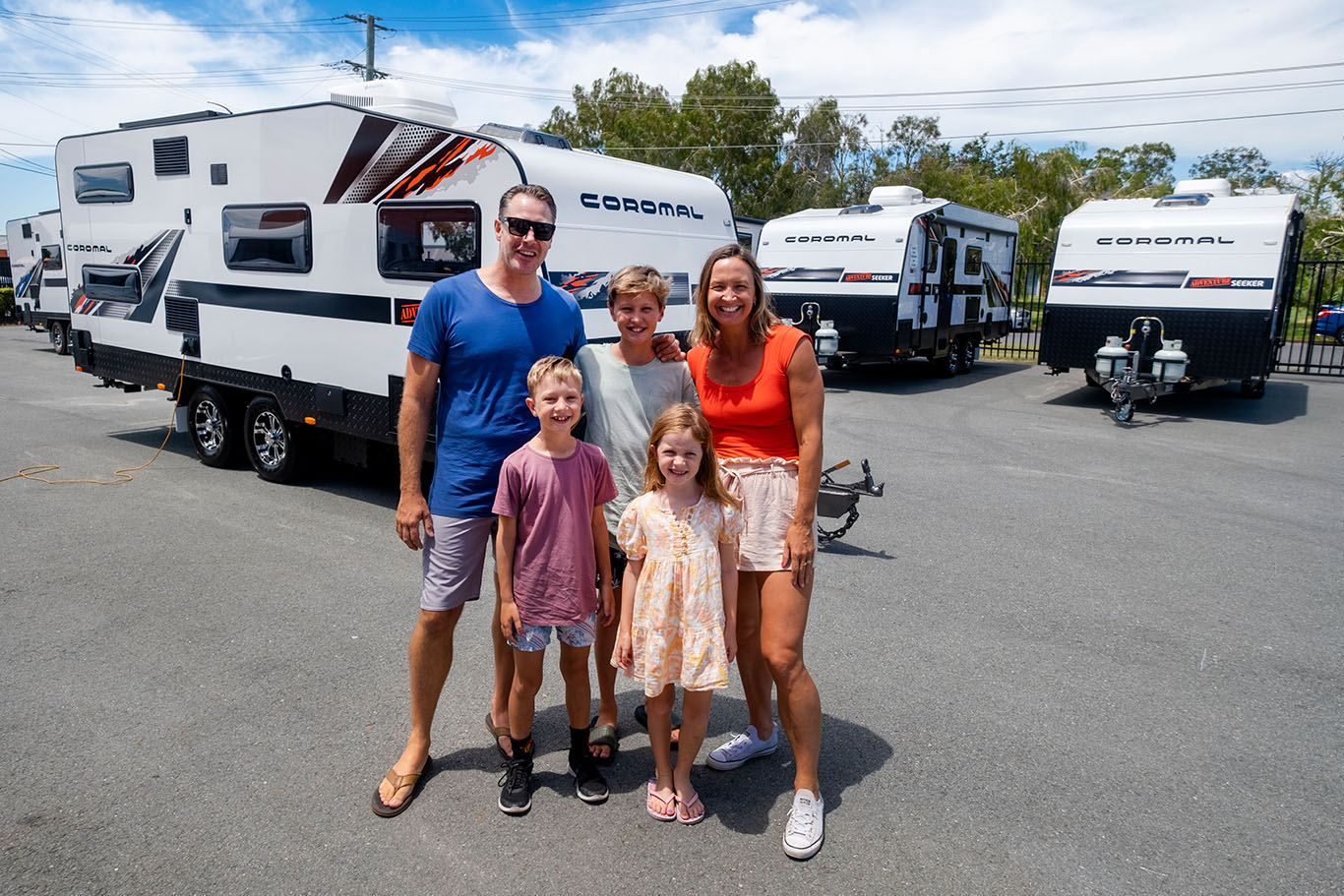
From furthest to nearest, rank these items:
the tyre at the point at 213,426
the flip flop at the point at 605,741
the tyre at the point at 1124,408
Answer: the tyre at the point at 1124,408 < the tyre at the point at 213,426 < the flip flop at the point at 605,741

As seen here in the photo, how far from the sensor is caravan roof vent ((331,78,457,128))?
6.43m

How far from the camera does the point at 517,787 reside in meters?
3.07

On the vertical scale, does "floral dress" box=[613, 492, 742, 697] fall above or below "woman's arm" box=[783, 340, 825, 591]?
below

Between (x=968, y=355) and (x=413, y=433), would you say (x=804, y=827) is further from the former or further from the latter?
(x=968, y=355)

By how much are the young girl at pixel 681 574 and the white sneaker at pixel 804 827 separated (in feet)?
1.30

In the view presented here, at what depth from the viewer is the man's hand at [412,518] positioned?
3016mm

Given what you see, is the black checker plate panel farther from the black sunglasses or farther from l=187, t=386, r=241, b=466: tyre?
the black sunglasses

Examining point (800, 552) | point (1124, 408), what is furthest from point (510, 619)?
point (1124, 408)

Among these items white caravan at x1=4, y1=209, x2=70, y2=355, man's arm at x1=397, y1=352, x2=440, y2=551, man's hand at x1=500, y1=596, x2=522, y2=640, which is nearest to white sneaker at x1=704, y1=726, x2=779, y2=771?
man's hand at x1=500, y1=596, x2=522, y2=640

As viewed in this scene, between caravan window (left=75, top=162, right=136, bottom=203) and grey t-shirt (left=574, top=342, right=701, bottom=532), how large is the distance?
7224 millimetres

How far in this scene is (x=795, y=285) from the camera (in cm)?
1505

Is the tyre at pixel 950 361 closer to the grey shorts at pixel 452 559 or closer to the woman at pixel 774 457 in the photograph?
the woman at pixel 774 457

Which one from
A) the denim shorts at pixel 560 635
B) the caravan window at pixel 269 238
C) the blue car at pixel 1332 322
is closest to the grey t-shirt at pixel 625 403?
the denim shorts at pixel 560 635

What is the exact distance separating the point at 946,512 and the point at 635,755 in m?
4.25
